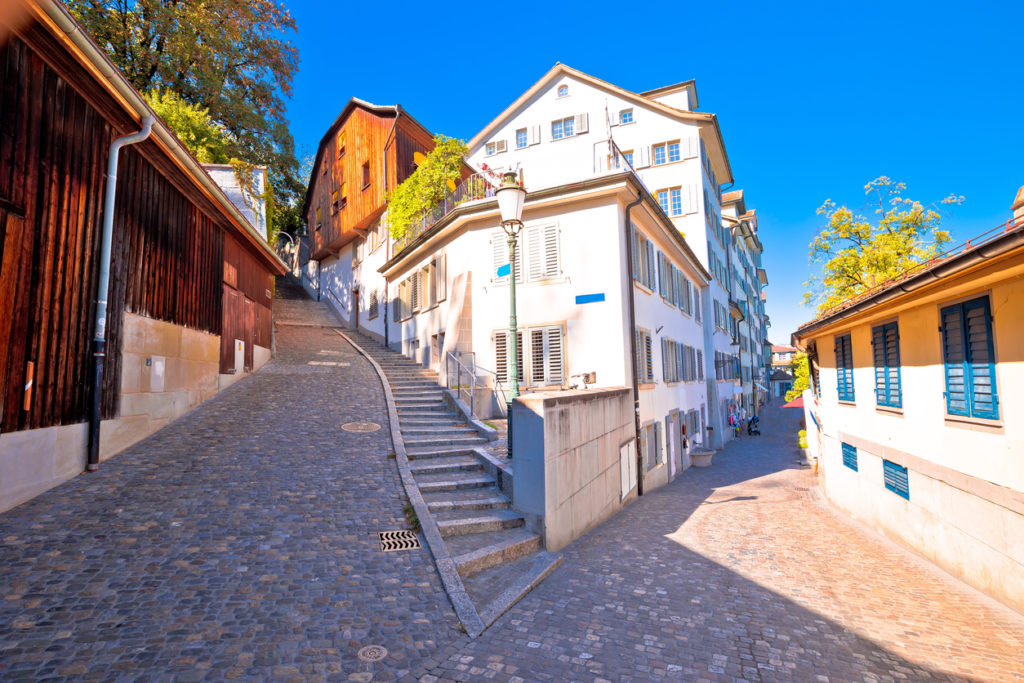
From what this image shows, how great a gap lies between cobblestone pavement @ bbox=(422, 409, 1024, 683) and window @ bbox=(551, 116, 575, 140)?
22.5 metres

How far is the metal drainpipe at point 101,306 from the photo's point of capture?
789 centimetres

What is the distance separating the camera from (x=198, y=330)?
12172mm

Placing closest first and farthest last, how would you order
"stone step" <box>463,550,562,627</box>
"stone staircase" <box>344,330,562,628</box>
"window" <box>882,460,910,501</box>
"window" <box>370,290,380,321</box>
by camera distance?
"stone step" <box>463,550,562,627</box> < "stone staircase" <box>344,330,562,628</box> < "window" <box>882,460,910,501</box> < "window" <box>370,290,380,321</box>

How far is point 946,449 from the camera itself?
796 centimetres

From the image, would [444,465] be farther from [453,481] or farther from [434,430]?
[434,430]

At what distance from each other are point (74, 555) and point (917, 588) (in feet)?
36.6

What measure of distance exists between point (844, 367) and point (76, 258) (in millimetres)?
16470

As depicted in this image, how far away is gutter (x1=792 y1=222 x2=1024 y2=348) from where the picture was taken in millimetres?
5098

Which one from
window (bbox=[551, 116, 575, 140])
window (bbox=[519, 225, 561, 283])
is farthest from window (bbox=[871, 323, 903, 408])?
window (bbox=[551, 116, 575, 140])

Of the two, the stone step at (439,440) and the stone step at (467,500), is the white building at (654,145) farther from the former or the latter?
the stone step at (467,500)

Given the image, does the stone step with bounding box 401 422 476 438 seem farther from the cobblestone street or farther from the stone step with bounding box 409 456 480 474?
the cobblestone street

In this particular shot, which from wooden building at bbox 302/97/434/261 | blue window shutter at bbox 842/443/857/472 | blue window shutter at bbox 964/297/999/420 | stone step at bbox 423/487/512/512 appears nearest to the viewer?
blue window shutter at bbox 964/297/999/420

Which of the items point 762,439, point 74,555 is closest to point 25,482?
point 74,555

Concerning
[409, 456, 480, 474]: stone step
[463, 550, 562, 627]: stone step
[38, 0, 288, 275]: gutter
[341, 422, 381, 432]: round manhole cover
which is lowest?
[463, 550, 562, 627]: stone step
